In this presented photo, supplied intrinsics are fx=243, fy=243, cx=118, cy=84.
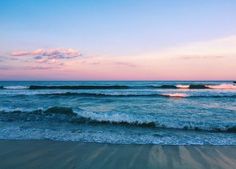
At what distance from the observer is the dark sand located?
478cm

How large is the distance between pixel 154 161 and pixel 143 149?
0.91 metres

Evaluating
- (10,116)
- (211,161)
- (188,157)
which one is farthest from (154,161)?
(10,116)

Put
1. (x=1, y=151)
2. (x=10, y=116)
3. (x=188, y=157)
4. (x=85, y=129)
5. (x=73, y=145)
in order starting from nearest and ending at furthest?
1. (x=188, y=157)
2. (x=1, y=151)
3. (x=73, y=145)
4. (x=85, y=129)
5. (x=10, y=116)

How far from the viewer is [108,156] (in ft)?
17.6

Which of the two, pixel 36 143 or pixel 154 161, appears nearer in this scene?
pixel 154 161

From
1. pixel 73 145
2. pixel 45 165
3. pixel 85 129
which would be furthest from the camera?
pixel 85 129

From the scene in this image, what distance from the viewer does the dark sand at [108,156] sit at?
4.78m

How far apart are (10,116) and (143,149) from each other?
298 inches

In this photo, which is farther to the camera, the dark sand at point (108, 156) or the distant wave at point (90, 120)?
the distant wave at point (90, 120)

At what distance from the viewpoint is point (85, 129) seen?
846 cm

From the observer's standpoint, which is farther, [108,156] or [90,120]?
[90,120]

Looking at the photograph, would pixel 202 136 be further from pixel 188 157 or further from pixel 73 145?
pixel 73 145

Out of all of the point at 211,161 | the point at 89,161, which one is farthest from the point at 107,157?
the point at 211,161

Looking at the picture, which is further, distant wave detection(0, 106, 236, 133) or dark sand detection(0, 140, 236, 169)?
distant wave detection(0, 106, 236, 133)
